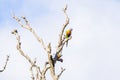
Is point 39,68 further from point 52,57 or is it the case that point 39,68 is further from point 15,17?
point 15,17

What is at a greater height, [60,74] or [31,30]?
[31,30]

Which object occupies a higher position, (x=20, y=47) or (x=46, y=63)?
(x=20, y=47)

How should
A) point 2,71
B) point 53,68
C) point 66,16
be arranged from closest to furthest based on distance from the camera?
point 53,68 < point 66,16 < point 2,71

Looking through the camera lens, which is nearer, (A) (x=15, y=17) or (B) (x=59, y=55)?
(B) (x=59, y=55)

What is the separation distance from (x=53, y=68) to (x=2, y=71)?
7.99ft

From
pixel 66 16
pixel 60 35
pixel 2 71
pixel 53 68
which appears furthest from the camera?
pixel 2 71

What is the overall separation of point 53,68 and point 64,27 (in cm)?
124

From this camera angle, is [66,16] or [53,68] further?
[66,16]

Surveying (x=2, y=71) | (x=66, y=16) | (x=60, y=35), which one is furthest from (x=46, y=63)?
(x=2, y=71)

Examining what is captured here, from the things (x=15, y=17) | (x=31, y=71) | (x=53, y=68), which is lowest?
(x=53, y=68)

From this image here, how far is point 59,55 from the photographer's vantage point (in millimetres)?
7523

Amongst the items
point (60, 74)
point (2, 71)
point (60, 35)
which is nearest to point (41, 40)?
point (60, 35)

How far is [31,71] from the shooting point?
8.23 m

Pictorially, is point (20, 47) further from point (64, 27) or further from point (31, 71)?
point (64, 27)
